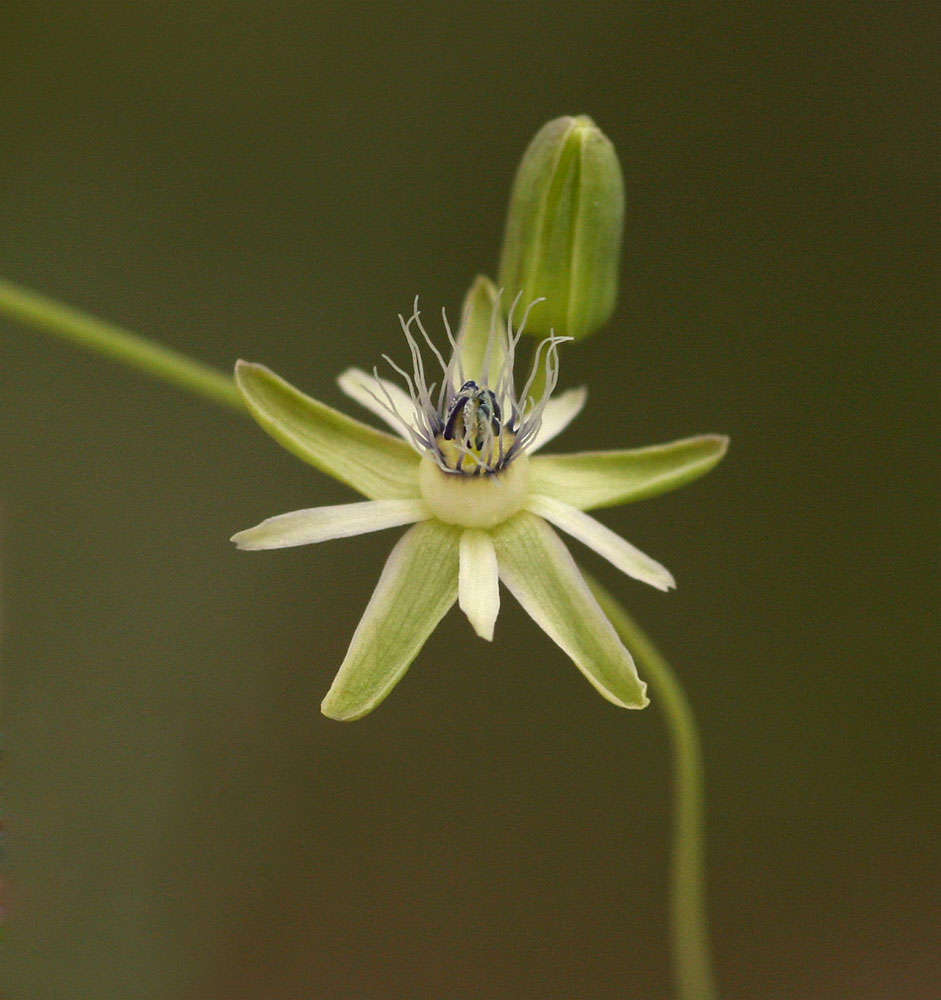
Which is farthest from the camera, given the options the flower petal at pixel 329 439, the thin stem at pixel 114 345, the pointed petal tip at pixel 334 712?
the thin stem at pixel 114 345

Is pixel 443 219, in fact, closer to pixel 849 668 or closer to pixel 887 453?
pixel 887 453

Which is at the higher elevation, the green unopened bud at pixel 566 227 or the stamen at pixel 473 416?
the green unopened bud at pixel 566 227

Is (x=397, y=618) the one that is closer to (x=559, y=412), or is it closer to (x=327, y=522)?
(x=327, y=522)

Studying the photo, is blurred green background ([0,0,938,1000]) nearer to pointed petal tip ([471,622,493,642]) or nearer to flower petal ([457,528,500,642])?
flower petal ([457,528,500,642])

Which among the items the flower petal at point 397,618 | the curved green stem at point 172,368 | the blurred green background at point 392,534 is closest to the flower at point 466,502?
the flower petal at point 397,618

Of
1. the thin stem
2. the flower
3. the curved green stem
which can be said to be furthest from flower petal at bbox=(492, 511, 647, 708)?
the thin stem

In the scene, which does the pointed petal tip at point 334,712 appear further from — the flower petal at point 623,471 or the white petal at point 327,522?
the flower petal at point 623,471
